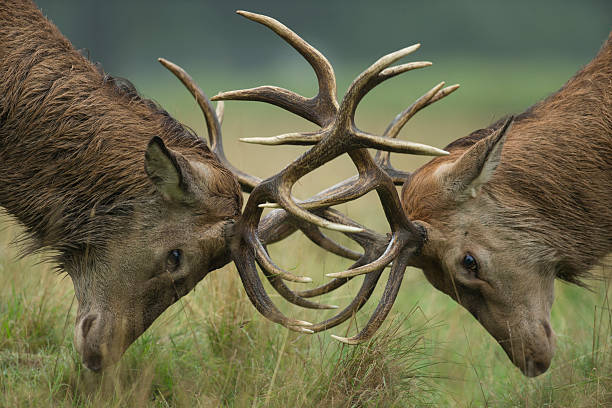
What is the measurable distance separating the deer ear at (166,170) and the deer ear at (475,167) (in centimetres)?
149

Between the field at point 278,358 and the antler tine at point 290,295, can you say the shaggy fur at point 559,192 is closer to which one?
the field at point 278,358

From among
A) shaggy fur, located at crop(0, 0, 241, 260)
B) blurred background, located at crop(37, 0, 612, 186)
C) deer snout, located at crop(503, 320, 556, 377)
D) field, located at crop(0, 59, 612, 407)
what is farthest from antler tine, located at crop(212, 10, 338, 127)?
blurred background, located at crop(37, 0, 612, 186)

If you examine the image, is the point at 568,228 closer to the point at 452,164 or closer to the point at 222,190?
the point at 452,164

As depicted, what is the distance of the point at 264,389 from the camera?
4.82 meters

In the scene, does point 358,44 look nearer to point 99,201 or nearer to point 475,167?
point 475,167

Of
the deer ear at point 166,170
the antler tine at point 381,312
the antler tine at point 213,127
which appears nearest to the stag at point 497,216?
the antler tine at point 381,312

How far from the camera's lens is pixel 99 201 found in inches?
177

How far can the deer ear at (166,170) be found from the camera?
423 centimetres

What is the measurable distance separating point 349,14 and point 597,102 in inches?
2893

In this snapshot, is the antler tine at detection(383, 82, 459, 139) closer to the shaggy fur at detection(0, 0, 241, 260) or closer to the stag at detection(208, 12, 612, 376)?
the stag at detection(208, 12, 612, 376)

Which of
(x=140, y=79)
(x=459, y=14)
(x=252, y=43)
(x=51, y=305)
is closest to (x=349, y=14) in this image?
(x=459, y=14)

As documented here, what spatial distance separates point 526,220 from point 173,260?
199cm

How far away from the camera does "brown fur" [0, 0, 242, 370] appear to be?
178 inches

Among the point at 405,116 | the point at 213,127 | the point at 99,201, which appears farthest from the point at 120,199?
the point at 405,116
